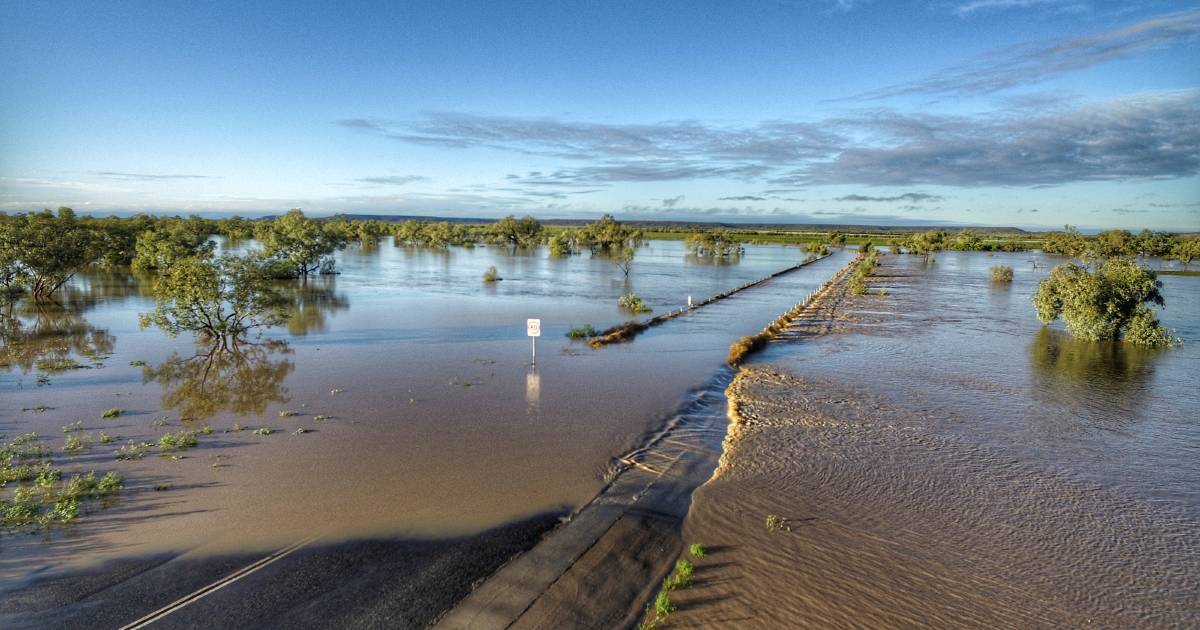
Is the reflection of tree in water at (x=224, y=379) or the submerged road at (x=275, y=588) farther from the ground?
the reflection of tree in water at (x=224, y=379)

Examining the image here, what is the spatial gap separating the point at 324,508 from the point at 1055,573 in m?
12.7

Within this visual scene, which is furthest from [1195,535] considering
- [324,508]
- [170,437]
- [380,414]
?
[170,437]

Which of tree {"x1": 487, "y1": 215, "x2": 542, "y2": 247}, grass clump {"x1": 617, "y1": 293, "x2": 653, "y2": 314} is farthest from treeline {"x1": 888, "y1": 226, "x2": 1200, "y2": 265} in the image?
tree {"x1": 487, "y1": 215, "x2": 542, "y2": 247}

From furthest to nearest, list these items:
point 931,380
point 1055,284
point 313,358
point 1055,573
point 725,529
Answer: point 1055,284 < point 313,358 < point 931,380 < point 725,529 < point 1055,573

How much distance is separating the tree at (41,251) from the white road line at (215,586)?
3886 centimetres

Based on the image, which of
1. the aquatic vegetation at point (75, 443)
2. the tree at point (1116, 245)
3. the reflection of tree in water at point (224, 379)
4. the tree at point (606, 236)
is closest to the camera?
the aquatic vegetation at point (75, 443)

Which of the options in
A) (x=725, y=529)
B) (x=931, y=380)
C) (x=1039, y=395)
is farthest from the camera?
(x=931, y=380)

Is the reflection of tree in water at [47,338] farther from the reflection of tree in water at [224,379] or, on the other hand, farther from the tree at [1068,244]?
Answer: the tree at [1068,244]

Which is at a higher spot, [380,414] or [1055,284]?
[1055,284]

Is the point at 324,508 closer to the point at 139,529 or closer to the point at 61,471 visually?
the point at 139,529

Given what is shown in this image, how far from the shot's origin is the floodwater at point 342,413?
1013 cm

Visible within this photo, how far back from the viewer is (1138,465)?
1397cm

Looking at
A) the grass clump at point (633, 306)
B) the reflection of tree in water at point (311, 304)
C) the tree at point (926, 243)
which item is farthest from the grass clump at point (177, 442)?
the tree at point (926, 243)

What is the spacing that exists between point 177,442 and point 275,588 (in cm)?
753
